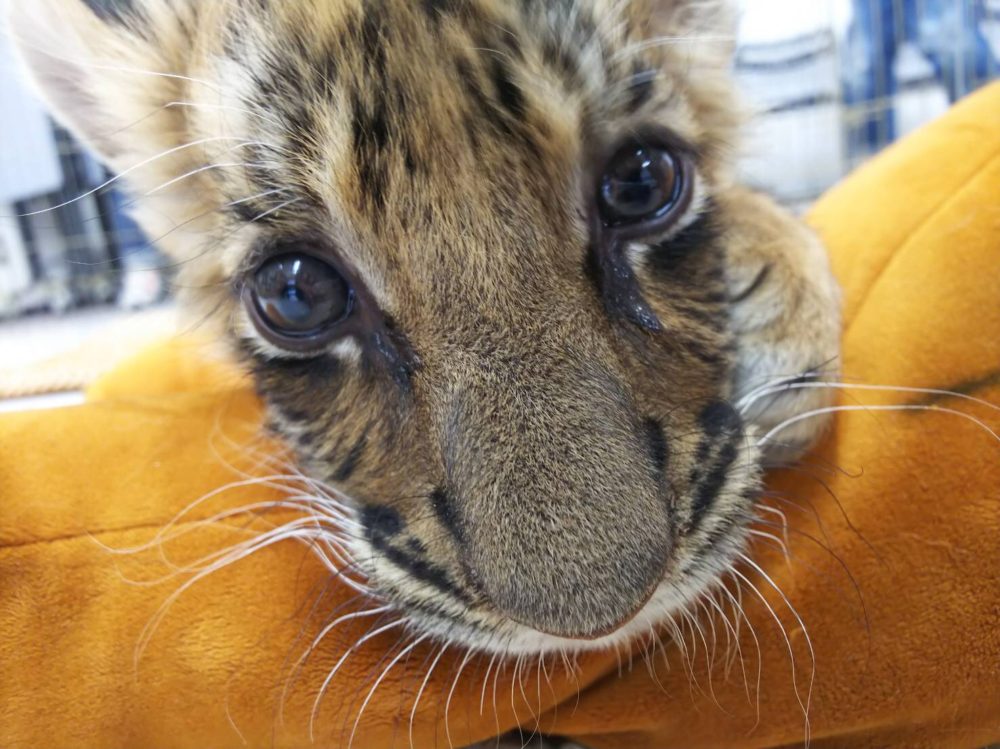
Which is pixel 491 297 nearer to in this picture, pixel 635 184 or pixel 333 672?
pixel 635 184

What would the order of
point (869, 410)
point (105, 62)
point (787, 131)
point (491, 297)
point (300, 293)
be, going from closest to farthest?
1. point (491, 297)
2. point (300, 293)
3. point (869, 410)
4. point (105, 62)
5. point (787, 131)

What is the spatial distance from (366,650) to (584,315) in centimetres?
61

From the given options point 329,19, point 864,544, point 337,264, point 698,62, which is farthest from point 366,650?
point 698,62

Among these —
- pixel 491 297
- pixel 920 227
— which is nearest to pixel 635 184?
pixel 491 297

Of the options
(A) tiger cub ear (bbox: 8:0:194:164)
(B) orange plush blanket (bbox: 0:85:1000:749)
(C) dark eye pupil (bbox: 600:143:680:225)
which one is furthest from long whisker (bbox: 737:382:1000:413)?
(A) tiger cub ear (bbox: 8:0:194:164)

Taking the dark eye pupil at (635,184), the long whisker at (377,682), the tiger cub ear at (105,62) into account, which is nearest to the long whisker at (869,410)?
the dark eye pupil at (635,184)

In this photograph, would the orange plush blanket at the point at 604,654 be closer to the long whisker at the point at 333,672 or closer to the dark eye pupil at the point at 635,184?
the long whisker at the point at 333,672

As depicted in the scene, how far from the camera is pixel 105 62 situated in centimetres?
160

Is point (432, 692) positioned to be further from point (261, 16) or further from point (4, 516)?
point (261, 16)

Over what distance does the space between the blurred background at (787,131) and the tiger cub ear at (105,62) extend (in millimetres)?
1511

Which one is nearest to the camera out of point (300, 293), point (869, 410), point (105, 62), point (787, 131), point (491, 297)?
point (491, 297)

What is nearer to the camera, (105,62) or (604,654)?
(604,654)

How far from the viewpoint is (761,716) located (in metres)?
1.23

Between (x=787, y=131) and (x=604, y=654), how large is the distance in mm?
3755
